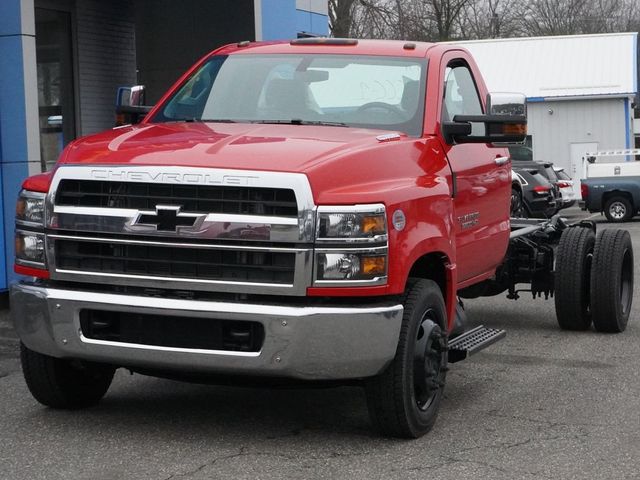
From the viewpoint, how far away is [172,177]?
5371mm

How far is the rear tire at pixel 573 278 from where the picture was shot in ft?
30.1

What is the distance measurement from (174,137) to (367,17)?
3964 cm

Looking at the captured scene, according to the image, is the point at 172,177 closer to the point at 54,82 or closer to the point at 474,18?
the point at 54,82

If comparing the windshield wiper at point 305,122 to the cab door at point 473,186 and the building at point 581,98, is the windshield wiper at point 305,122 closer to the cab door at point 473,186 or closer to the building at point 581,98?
the cab door at point 473,186

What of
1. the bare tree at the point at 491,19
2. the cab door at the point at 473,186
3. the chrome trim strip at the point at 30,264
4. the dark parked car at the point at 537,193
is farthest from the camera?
the bare tree at the point at 491,19

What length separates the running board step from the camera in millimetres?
6391

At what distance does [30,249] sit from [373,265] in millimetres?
1701

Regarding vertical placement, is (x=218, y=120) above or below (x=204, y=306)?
above

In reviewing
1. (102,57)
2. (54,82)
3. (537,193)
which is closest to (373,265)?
(54,82)

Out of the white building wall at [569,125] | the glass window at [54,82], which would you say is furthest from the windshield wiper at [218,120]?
the white building wall at [569,125]

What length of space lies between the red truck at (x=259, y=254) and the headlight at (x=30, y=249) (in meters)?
0.01

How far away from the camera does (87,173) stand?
555 centimetres

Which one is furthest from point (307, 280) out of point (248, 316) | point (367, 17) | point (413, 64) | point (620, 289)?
point (367, 17)

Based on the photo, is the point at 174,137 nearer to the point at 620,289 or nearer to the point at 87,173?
the point at 87,173
